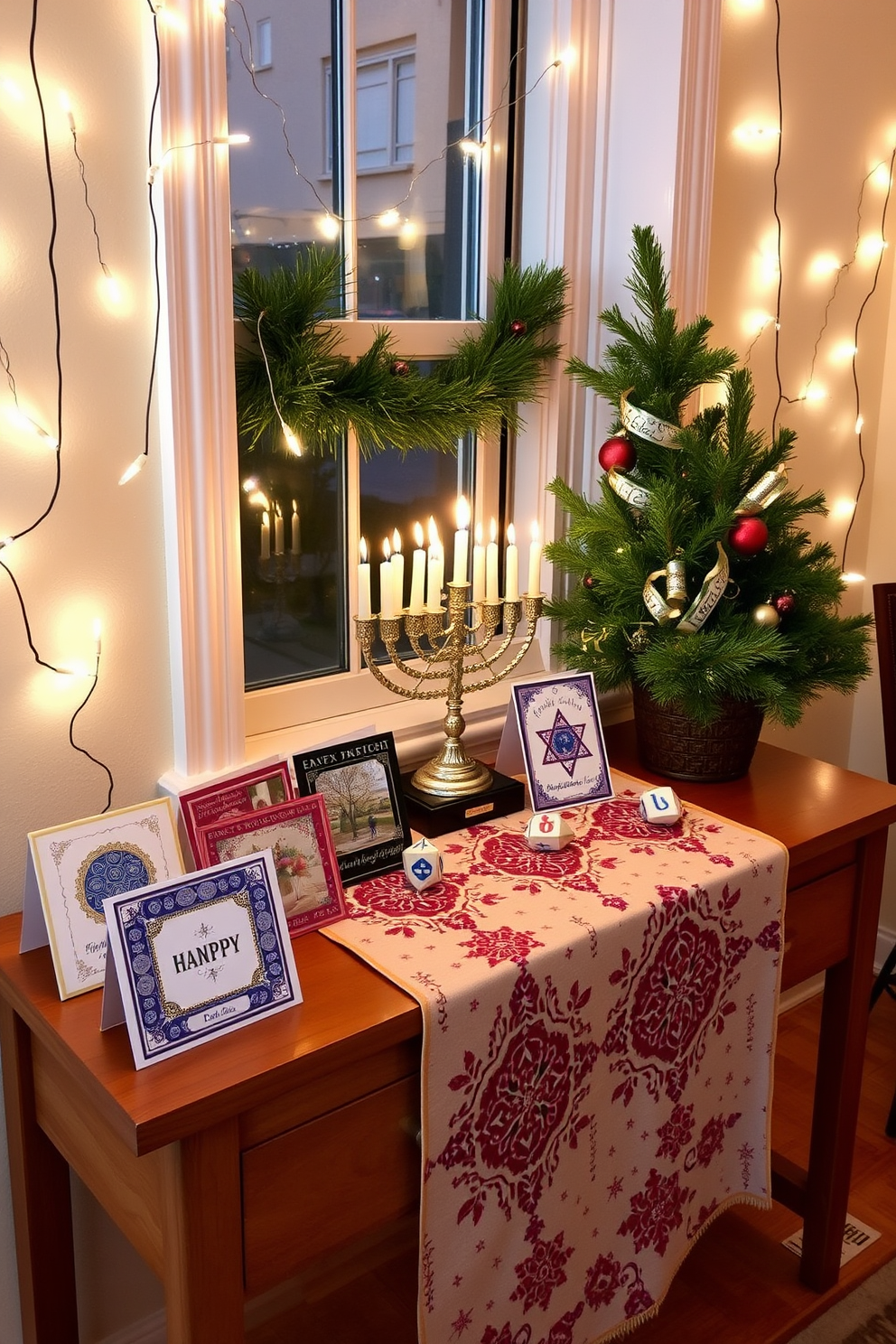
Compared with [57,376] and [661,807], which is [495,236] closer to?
[57,376]

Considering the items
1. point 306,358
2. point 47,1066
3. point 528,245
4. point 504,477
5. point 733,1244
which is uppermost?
point 528,245

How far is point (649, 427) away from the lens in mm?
1719

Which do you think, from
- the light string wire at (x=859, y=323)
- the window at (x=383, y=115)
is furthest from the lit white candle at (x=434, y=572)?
the light string wire at (x=859, y=323)

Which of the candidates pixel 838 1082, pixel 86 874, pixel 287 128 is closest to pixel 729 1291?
pixel 838 1082

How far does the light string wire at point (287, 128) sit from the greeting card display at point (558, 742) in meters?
0.73

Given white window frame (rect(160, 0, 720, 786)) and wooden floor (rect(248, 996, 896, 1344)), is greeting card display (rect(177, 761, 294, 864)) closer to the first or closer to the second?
white window frame (rect(160, 0, 720, 786))

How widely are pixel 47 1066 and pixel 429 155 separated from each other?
138cm

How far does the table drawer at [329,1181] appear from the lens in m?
1.18

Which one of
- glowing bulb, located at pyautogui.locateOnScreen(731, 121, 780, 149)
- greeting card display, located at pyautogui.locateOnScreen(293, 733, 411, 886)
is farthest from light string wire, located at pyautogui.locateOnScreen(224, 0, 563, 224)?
greeting card display, located at pyautogui.locateOnScreen(293, 733, 411, 886)

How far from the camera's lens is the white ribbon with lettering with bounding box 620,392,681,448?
1.72m

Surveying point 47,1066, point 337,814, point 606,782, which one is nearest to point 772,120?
point 606,782

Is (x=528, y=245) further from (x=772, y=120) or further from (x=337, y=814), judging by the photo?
(x=337, y=814)

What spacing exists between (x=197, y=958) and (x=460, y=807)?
1.75ft

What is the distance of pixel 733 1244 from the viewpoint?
6.70 feet
